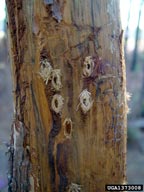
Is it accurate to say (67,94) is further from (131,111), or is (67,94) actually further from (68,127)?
(131,111)

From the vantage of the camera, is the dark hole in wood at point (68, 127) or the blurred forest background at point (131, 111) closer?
the dark hole in wood at point (68, 127)

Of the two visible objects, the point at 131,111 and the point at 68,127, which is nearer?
the point at 68,127

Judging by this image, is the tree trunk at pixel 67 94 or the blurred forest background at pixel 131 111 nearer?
the tree trunk at pixel 67 94

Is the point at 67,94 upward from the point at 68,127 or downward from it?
upward

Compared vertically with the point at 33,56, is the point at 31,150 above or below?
below

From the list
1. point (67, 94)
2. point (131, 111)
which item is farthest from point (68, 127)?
point (131, 111)

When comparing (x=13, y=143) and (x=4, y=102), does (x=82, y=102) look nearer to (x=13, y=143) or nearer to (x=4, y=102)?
(x=13, y=143)

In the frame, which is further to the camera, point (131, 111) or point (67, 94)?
point (131, 111)

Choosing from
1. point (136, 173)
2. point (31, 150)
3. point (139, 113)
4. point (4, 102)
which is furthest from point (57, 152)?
point (4, 102)
